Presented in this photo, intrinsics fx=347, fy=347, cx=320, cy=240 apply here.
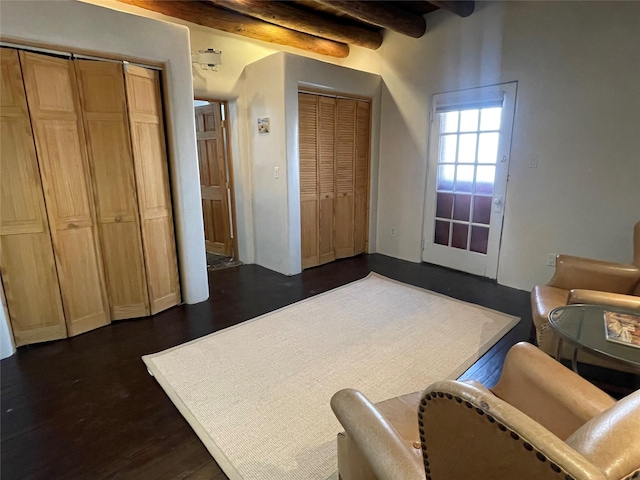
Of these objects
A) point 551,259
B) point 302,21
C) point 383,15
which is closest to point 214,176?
point 302,21

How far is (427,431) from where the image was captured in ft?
2.36

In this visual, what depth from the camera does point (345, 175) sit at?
4.59 m

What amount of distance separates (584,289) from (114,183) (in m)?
3.62

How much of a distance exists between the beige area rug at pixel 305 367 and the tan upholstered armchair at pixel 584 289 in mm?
444

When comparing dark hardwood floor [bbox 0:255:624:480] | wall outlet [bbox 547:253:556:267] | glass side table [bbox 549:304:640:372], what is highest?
glass side table [bbox 549:304:640:372]

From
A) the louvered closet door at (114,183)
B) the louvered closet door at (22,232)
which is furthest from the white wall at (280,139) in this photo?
the louvered closet door at (22,232)

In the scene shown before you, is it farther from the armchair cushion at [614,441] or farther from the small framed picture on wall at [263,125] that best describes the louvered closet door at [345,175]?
the armchair cushion at [614,441]

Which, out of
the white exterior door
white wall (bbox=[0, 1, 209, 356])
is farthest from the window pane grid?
white wall (bbox=[0, 1, 209, 356])

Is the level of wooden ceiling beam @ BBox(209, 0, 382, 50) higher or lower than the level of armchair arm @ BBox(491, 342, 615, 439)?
higher

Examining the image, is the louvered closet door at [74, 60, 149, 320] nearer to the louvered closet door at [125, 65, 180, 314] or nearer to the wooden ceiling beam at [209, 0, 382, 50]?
the louvered closet door at [125, 65, 180, 314]

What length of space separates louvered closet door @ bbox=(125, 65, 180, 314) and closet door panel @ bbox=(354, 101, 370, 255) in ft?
8.18

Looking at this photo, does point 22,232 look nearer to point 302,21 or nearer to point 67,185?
point 67,185

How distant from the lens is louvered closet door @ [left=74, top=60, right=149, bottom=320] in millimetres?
2594

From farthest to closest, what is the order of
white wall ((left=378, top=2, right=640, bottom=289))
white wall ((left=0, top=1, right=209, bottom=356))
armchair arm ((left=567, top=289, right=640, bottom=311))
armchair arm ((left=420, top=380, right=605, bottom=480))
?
white wall ((left=378, top=2, right=640, bottom=289)) < white wall ((left=0, top=1, right=209, bottom=356)) < armchair arm ((left=567, top=289, right=640, bottom=311)) < armchair arm ((left=420, top=380, right=605, bottom=480))
